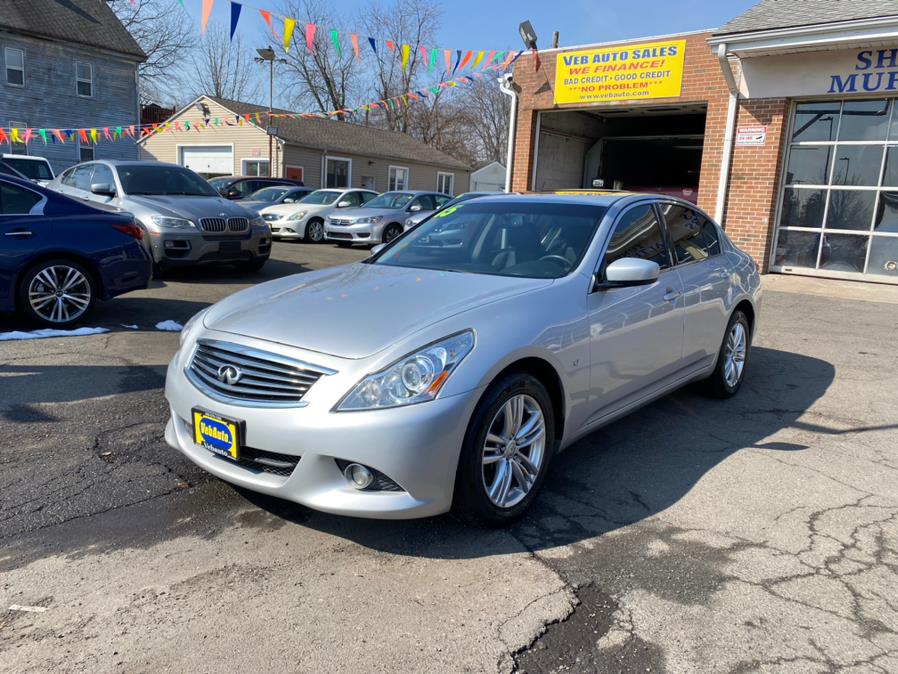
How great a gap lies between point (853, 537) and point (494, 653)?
6.58 ft

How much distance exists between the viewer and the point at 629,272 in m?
3.79

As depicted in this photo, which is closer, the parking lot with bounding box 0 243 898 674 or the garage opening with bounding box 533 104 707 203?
the parking lot with bounding box 0 243 898 674

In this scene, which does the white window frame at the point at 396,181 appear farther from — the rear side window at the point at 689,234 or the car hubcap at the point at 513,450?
the car hubcap at the point at 513,450

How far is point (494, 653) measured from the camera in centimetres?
246

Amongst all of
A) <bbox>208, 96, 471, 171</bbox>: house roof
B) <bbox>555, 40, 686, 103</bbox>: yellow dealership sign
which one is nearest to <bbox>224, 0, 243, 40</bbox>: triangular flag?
<bbox>555, 40, 686, 103</bbox>: yellow dealership sign

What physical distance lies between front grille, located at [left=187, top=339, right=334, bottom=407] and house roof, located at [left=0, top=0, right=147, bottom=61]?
31.3 meters

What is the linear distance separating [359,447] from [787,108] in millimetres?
12646

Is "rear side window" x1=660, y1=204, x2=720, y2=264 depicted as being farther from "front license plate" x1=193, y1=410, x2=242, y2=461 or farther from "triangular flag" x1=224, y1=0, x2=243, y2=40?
"triangular flag" x1=224, y1=0, x2=243, y2=40

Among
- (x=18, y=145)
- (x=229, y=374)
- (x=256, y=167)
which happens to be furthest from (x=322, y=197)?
(x=18, y=145)

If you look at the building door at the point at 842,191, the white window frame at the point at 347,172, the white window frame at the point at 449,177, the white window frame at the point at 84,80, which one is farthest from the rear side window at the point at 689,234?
the white window frame at the point at 449,177

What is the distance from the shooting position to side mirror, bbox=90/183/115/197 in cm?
962

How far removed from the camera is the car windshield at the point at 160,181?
1023cm

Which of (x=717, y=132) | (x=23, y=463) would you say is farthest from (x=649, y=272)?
(x=717, y=132)

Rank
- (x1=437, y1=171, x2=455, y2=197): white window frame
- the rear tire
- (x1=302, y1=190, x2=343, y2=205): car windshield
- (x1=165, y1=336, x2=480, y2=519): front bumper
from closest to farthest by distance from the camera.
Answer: (x1=165, y1=336, x2=480, y2=519): front bumper
the rear tire
(x1=302, y1=190, x2=343, y2=205): car windshield
(x1=437, y1=171, x2=455, y2=197): white window frame
